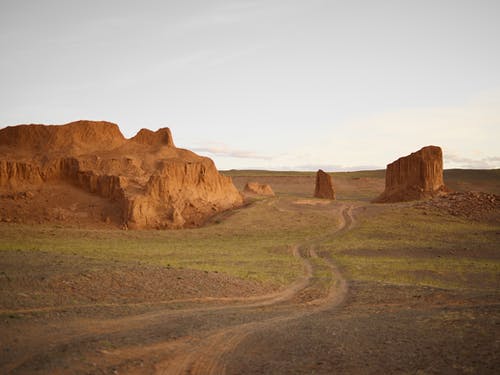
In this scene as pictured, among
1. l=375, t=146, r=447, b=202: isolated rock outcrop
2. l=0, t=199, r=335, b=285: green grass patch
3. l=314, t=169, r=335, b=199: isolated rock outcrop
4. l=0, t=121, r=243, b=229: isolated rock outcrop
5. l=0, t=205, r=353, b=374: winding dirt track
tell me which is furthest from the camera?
l=314, t=169, r=335, b=199: isolated rock outcrop

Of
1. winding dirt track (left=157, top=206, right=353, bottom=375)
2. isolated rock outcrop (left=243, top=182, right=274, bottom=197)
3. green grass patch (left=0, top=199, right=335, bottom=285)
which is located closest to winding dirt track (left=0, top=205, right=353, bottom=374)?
winding dirt track (left=157, top=206, right=353, bottom=375)

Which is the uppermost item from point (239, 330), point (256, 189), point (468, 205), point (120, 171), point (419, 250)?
point (120, 171)

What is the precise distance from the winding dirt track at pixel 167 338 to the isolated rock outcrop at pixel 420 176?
46.8 metres

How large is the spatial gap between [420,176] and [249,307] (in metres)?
50.2

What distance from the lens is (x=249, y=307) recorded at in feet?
53.7

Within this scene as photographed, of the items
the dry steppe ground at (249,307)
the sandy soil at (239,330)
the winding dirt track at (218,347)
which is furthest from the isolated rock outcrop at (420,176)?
the winding dirt track at (218,347)

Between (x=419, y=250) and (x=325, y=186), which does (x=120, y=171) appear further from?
(x=325, y=186)

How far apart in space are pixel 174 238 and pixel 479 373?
101 ft

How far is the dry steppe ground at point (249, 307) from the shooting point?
10.1 metres

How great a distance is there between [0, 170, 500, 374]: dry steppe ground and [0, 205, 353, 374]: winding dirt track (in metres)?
0.04

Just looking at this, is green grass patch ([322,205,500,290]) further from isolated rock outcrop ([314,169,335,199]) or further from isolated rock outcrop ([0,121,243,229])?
isolated rock outcrop ([314,169,335,199])

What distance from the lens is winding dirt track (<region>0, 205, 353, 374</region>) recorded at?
9.77 m

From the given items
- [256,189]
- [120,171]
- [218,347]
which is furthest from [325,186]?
[218,347]

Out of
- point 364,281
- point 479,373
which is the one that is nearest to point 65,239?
point 364,281
